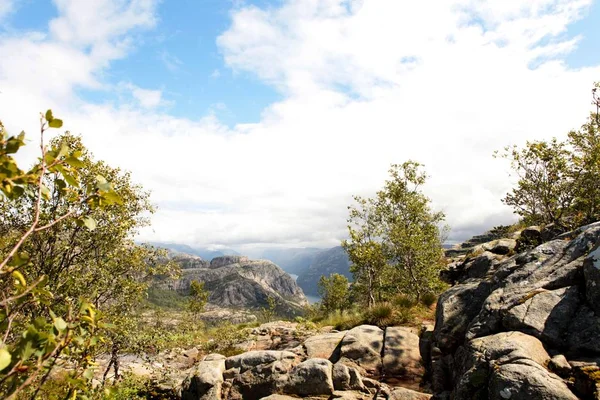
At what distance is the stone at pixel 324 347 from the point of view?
729 inches

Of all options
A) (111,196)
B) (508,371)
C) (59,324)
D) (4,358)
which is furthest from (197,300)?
(4,358)

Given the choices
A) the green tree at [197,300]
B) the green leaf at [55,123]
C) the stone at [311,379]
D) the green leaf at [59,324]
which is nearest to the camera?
the green leaf at [59,324]

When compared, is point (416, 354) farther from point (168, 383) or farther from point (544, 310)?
point (168, 383)

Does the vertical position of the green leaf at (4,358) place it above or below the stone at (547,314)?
above

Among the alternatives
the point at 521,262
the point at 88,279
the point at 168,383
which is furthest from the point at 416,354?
the point at 88,279

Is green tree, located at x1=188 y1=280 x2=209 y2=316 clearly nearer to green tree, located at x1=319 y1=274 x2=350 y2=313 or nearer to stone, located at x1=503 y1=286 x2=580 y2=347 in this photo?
green tree, located at x1=319 y1=274 x2=350 y2=313

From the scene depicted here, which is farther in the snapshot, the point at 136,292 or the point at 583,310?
the point at 136,292

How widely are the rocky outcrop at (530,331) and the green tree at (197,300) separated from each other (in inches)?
2400

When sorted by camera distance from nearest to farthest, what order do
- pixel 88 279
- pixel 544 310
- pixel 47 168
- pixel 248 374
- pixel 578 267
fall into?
pixel 47 168, pixel 544 310, pixel 578 267, pixel 88 279, pixel 248 374

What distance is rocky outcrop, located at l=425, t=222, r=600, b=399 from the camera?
8.01 meters

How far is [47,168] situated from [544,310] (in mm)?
13096

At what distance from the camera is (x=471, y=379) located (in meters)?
9.14

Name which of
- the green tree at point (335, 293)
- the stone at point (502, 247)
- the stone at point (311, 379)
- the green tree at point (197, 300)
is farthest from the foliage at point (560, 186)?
the green tree at point (197, 300)

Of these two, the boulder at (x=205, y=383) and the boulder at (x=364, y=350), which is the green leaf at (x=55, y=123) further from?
the boulder at (x=205, y=383)
